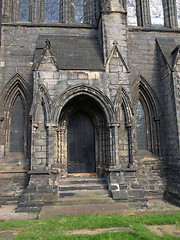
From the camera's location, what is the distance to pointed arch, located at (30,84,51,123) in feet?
23.7

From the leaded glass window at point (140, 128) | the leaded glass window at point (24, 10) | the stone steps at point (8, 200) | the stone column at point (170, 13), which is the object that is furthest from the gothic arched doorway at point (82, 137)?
the stone column at point (170, 13)

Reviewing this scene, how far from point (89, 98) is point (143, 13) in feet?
19.5

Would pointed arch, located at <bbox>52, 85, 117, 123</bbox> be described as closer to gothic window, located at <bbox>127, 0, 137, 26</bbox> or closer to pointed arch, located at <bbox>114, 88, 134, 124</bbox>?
pointed arch, located at <bbox>114, 88, 134, 124</bbox>

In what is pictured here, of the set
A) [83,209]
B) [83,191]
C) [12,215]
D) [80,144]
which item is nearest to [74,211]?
[83,209]

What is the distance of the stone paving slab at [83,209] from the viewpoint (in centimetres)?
570

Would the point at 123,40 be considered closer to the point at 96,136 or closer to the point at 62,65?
the point at 62,65

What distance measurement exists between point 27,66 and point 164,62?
6061 mm

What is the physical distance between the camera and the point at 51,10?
1028 centimetres

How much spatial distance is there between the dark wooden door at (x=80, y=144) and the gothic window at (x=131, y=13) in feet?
18.1

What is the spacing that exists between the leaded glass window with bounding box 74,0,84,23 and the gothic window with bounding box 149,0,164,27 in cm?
359

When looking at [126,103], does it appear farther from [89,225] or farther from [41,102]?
[89,225]

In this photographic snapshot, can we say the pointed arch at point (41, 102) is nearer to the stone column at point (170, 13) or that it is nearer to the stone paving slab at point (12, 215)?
the stone paving slab at point (12, 215)

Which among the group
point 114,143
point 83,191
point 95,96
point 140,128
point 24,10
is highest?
point 24,10

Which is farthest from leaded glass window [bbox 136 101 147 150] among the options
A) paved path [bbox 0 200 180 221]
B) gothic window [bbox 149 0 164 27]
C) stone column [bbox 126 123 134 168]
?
gothic window [bbox 149 0 164 27]
